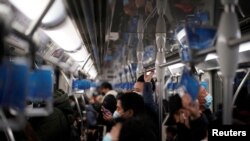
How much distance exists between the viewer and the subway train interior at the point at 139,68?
3.66 feet

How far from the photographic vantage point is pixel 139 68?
4262 mm

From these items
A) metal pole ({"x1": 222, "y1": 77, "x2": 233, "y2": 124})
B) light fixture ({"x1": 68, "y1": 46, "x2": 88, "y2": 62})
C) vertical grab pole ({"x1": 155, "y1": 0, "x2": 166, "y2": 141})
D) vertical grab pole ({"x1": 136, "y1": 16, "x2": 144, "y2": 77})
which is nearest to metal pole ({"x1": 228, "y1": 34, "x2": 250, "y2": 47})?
metal pole ({"x1": 222, "y1": 77, "x2": 233, "y2": 124})

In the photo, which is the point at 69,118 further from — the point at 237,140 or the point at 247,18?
the point at 247,18

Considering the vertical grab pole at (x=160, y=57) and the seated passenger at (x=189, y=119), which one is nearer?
the seated passenger at (x=189, y=119)

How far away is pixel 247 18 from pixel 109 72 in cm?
1550

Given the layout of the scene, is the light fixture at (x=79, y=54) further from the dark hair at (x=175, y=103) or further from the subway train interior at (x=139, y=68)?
the dark hair at (x=175, y=103)

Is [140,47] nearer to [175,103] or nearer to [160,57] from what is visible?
[160,57]

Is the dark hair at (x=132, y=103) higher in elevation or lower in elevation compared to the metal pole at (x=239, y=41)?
lower

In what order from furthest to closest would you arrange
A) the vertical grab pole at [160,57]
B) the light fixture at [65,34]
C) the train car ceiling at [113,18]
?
the light fixture at [65,34] → the vertical grab pole at [160,57] → the train car ceiling at [113,18]

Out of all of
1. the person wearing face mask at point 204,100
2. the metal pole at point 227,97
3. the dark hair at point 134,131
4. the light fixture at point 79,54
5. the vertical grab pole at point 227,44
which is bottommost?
the dark hair at point 134,131

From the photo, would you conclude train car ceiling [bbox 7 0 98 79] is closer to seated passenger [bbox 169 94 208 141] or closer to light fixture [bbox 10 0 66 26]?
light fixture [bbox 10 0 66 26]

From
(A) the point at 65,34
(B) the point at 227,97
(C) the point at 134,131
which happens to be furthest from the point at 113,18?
(B) the point at 227,97

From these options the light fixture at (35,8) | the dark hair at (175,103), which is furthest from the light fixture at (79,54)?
the dark hair at (175,103)

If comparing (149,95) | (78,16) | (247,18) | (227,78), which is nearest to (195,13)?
(247,18)
